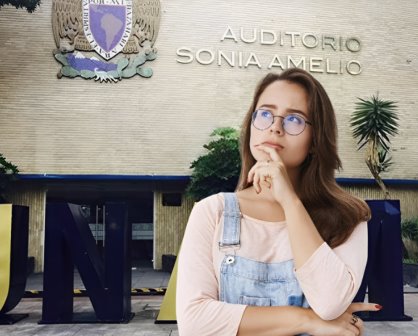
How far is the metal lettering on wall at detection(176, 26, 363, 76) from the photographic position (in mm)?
15891

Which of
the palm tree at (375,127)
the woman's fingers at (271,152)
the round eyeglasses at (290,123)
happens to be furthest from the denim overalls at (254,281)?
the palm tree at (375,127)

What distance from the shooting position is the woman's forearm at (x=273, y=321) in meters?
1.37

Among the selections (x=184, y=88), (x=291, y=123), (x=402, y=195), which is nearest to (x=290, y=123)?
(x=291, y=123)

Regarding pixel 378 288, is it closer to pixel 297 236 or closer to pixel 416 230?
pixel 297 236

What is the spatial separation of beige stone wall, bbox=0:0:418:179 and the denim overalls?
45.4 ft

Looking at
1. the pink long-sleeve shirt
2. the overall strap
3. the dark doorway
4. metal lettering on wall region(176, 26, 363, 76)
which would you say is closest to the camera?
the pink long-sleeve shirt

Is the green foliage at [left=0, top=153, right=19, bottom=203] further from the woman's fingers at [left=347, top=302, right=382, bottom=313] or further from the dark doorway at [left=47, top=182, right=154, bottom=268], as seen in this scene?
the woman's fingers at [left=347, top=302, right=382, bottom=313]

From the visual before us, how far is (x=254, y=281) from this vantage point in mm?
1409

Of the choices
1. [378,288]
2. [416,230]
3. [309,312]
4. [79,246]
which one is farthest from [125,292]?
[416,230]

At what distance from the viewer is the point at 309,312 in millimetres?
1399

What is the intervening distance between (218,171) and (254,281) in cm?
1085

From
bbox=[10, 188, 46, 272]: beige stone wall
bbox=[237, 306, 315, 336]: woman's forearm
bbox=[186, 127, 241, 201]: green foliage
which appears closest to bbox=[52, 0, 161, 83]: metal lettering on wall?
bbox=[10, 188, 46, 272]: beige stone wall

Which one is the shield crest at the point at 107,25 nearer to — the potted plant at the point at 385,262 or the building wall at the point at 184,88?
the building wall at the point at 184,88

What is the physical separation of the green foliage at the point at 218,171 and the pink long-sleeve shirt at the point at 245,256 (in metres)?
10.5
